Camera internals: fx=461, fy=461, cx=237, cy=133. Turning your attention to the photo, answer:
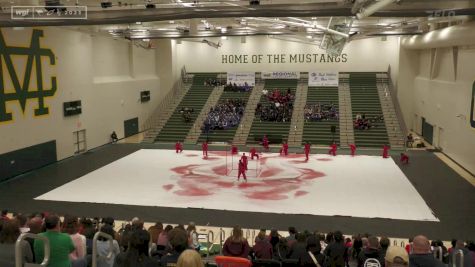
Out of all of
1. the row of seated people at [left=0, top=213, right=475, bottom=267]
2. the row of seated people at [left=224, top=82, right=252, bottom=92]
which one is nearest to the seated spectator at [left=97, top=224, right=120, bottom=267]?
the row of seated people at [left=0, top=213, right=475, bottom=267]

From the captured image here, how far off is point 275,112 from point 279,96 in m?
3.48

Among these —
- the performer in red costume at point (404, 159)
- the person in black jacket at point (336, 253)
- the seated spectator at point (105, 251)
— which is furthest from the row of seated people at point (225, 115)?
the seated spectator at point (105, 251)

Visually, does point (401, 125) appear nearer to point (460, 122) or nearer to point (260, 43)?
point (460, 122)

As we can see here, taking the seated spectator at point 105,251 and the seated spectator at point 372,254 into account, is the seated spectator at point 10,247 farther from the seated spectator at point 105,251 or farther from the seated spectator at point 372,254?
the seated spectator at point 372,254

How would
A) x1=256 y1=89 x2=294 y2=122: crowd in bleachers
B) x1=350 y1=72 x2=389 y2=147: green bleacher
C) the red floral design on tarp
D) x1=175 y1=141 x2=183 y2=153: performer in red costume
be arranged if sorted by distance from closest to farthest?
the red floral design on tarp → x1=175 y1=141 x2=183 y2=153: performer in red costume → x1=350 y1=72 x2=389 y2=147: green bleacher → x1=256 y1=89 x2=294 y2=122: crowd in bleachers

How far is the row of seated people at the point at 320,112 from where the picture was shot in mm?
32875

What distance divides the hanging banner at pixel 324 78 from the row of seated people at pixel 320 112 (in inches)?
72.4

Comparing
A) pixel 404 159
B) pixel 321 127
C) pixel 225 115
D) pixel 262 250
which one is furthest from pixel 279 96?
pixel 262 250

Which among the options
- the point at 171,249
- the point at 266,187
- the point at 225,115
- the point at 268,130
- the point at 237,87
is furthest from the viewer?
the point at 237,87

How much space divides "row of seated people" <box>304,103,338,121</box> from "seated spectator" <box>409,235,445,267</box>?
27.6 metres

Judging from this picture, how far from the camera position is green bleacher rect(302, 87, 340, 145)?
99.3 ft

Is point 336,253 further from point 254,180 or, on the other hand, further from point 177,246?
point 254,180

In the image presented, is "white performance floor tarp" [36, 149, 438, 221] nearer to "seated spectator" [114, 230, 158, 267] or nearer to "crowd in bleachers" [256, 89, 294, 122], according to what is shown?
"crowd in bleachers" [256, 89, 294, 122]

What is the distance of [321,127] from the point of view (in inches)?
1252
